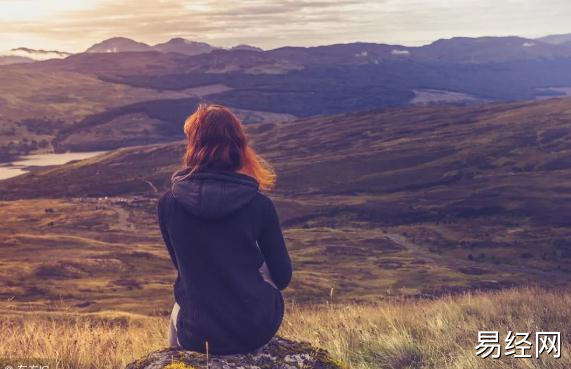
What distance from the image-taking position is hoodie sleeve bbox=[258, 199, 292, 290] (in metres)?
5.33

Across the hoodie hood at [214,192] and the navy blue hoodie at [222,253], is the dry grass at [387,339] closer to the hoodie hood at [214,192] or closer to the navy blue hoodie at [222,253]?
the navy blue hoodie at [222,253]

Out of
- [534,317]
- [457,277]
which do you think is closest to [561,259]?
[457,277]

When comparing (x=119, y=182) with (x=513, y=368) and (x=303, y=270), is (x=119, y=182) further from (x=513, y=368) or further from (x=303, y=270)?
(x=513, y=368)

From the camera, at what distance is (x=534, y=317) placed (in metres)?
9.86

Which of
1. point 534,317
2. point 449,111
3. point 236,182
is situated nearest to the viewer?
point 236,182

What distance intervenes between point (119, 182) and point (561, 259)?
89.7m

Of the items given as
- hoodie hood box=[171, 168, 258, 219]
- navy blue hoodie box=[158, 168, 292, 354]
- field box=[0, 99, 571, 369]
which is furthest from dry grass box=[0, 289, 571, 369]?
hoodie hood box=[171, 168, 258, 219]

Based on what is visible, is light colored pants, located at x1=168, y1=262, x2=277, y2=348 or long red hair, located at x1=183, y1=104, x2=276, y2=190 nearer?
long red hair, located at x1=183, y1=104, x2=276, y2=190

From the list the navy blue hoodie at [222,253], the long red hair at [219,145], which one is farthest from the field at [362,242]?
the long red hair at [219,145]

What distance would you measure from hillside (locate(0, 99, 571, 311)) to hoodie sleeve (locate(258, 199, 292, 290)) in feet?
110

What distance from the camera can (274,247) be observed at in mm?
5480

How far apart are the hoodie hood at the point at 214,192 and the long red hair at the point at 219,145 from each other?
4.7 inches

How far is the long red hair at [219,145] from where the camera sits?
5.38m

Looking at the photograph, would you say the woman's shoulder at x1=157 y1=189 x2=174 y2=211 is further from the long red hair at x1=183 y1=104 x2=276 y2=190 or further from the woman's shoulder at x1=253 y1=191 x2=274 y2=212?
the woman's shoulder at x1=253 y1=191 x2=274 y2=212
